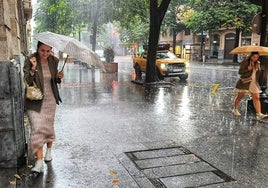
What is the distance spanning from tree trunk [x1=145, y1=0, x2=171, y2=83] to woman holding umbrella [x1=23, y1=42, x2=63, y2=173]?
11002mm

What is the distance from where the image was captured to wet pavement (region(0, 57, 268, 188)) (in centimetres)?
435

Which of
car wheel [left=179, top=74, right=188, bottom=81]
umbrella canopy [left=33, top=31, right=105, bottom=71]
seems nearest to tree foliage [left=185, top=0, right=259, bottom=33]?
car wheel [left=179, top=74, right=188, bottom=81]

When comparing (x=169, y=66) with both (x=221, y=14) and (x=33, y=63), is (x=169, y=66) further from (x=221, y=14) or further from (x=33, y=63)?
(x=221, y=14)

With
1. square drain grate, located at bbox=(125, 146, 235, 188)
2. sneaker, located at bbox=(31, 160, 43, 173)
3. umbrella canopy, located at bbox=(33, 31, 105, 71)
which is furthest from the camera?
sneaker, located at bbox=(31, 160, 43, 173)

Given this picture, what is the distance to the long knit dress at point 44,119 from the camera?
452 cm

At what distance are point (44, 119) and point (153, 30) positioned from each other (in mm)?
11454

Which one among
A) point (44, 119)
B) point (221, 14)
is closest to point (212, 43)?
point (221, 14)

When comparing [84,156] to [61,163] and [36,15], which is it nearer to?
[61,163]

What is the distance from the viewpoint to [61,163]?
4.93m

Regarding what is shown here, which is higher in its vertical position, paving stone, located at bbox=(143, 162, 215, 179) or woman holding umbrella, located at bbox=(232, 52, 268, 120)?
woman holding umbrella, located at bbox=(232, 52, 268, 120)

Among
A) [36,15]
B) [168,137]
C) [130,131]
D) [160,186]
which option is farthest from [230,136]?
[36,15]

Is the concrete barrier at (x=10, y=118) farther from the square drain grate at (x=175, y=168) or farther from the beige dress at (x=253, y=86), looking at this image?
the beige dress at (x=253, y=86)

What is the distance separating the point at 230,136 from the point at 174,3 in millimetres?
41175

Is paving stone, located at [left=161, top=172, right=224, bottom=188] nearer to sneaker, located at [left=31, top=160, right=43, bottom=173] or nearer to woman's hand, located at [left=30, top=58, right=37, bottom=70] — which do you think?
sneaker, located at [left=31, top=160, right=43, bottom=173]
